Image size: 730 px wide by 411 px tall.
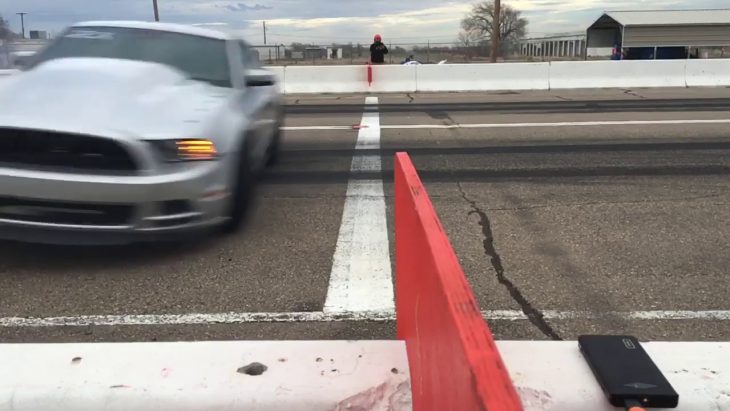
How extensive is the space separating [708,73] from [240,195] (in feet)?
56.1

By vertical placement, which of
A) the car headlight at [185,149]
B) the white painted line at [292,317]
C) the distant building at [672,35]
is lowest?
the white painted line at [292,317]

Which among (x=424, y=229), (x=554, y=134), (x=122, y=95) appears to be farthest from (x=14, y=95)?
(x=554, y=134)

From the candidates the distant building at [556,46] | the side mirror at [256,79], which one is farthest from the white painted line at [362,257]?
the distant building at [556,46]

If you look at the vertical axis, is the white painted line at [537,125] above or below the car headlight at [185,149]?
below

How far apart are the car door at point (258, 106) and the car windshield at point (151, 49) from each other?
299 millimetres

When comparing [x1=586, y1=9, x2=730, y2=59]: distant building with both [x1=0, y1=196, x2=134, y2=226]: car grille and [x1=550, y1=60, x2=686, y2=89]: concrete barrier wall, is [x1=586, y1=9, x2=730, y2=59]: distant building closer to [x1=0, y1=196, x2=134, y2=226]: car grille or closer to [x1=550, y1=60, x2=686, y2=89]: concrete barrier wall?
[x1=550, y1=60, x2=686, y2=89]: concrete barrier wall

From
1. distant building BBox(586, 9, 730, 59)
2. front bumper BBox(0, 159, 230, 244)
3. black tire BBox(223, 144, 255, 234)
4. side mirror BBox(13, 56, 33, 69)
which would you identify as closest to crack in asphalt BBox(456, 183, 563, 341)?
black tire BBox(223, 144, 255, 234)

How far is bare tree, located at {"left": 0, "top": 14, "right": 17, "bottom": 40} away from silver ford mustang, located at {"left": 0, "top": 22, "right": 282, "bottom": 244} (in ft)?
9.91

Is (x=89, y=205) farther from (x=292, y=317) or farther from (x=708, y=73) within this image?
(x=708, y=73)

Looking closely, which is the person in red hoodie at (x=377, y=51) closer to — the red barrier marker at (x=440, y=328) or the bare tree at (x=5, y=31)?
the bare tree at (x=5, y=31)

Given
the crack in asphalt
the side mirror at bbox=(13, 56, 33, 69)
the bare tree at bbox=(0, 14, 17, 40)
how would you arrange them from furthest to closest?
the bare tree at bbox=(0, 14, 17, 40) → the side mirror at bbox=(13, 56, 33, 69) → the crack in asphalt

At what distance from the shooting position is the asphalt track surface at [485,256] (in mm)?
3523

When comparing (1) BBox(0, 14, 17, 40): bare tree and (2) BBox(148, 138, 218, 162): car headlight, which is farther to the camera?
(1) BBox(0, 14, 17, 40): bare tree

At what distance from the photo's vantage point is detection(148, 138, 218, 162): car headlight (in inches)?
161
